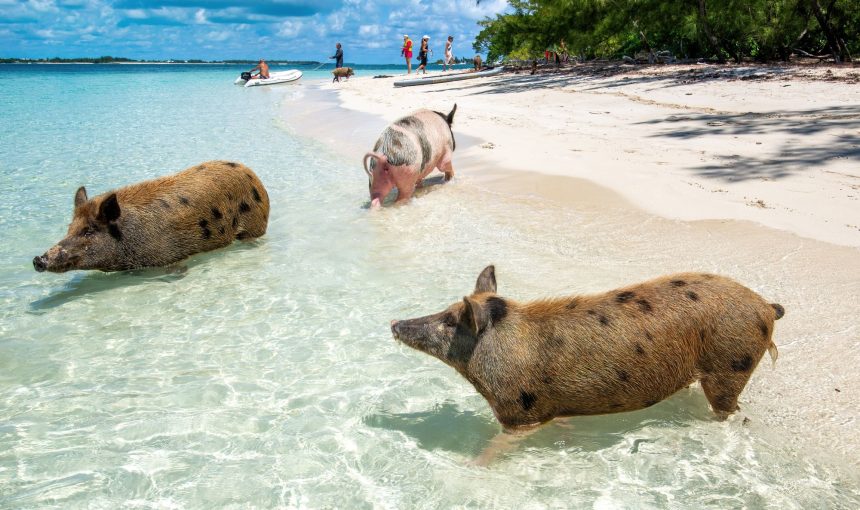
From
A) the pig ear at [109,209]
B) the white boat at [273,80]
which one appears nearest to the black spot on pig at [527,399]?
the pig ear at [109,209]

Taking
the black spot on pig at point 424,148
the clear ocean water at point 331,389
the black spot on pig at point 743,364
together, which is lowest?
the clear ocean water at point 331,389

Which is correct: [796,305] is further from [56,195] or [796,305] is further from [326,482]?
[56,195]

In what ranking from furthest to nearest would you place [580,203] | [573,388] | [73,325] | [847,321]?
[580,203], [73,325], [847,321], [573,388]

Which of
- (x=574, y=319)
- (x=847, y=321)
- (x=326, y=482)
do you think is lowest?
(x=326, y=482)

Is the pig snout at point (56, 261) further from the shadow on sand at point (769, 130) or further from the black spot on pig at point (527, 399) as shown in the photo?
the shadow on sand at point (769, 130)

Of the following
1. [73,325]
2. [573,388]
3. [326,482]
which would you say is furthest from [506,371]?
[73,325]

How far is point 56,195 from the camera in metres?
10.6

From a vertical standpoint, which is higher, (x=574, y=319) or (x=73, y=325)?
(x=574, y=319)

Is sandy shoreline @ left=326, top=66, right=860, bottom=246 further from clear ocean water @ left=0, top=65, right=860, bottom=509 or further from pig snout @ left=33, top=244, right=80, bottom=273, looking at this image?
pig snout @ left=33, top=244, right=80, bottom=273

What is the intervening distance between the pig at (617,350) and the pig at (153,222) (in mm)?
4195

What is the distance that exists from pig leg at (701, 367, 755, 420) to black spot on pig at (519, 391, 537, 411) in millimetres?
1011

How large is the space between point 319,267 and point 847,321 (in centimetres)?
492

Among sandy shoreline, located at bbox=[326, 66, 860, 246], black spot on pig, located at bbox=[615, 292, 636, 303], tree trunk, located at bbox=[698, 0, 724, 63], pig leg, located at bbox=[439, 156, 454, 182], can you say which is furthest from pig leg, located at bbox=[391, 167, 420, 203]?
tree trunk, located at bbox=[698, 0, 724, 63]

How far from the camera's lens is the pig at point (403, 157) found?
9.09 metres
